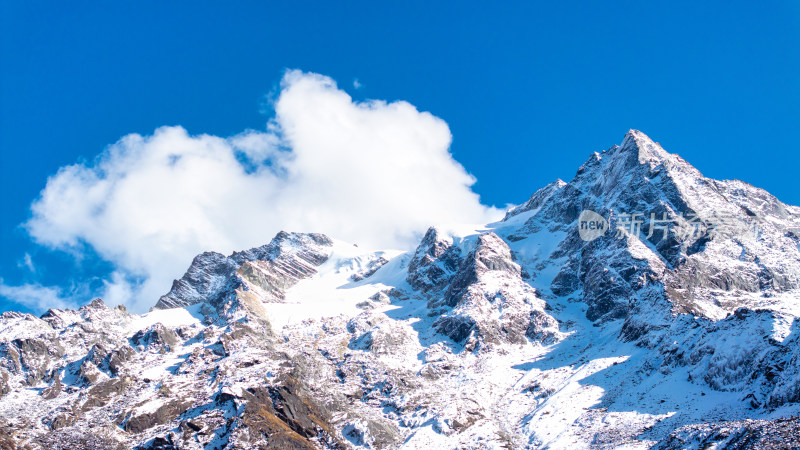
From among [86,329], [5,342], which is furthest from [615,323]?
[5,342]

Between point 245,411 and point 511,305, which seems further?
point 511,305

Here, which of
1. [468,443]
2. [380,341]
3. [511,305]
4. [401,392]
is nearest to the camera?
[468,443]

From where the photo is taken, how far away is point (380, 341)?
157 metres

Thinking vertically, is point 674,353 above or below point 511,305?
below

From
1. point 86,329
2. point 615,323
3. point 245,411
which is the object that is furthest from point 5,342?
point 615,323

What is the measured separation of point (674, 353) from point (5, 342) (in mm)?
156275

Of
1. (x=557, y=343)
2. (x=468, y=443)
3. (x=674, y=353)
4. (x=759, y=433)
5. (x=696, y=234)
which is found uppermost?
(x=696, y=234)

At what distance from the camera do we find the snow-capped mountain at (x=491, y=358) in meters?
101

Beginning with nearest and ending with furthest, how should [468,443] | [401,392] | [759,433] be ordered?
[759,433], [468,443], [401,392]

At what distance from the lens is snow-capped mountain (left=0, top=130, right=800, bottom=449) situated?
332 ft

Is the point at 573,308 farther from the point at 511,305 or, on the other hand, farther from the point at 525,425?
the point at 525,425

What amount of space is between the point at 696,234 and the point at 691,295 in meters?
35.4

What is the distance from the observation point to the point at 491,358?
5856 inches

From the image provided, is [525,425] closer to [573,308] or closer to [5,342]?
[573,308]
